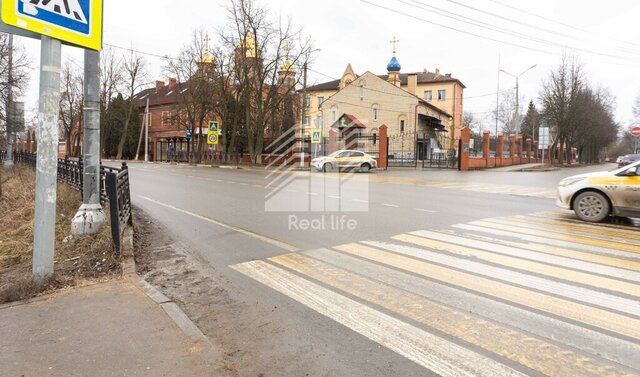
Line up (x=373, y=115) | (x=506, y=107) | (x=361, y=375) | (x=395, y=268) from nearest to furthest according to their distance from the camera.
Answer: (x=361, y=375), (x=395, y=268), (x=373, y=115), (x=506, y=107)

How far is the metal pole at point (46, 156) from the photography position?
193 inches

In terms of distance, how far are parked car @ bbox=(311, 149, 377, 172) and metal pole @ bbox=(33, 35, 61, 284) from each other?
26929 mm

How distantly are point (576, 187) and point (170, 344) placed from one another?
10.3 m

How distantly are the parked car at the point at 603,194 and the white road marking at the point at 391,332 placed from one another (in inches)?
321

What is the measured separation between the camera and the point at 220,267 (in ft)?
20.5

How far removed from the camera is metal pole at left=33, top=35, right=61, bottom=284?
4.89 meters

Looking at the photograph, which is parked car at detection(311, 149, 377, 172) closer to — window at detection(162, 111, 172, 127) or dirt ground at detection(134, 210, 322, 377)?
dirt ground at detection(134, 210, 322, 377)

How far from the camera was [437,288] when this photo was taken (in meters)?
5.17

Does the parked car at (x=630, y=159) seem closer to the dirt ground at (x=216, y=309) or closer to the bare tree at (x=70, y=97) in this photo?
the dirt ground at (x=216, y=309)

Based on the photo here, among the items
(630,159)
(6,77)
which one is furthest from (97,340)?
(630,159)

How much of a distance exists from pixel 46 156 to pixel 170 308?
2380 millimetres

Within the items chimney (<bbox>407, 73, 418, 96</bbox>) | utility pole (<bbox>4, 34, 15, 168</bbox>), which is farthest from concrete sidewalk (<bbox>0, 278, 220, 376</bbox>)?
chimney (<bbox>407, 73, 418, 96</bbox>)

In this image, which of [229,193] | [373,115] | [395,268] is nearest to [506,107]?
[373,115]

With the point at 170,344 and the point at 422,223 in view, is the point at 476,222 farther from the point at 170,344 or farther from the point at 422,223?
the point at 170,344
